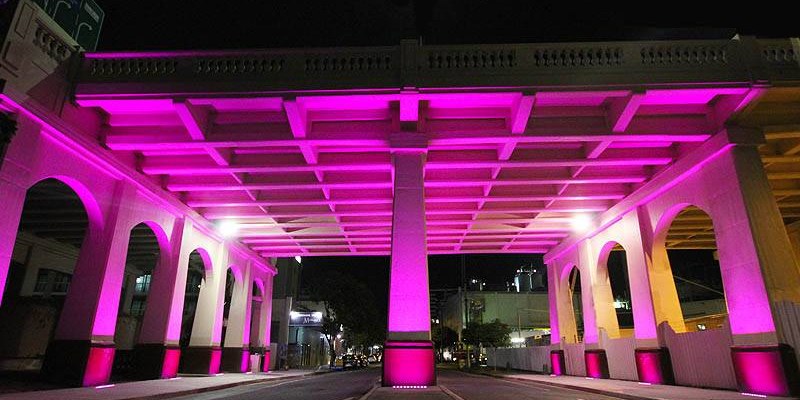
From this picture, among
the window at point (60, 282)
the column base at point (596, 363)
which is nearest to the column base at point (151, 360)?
→ the window at point (60, 282)

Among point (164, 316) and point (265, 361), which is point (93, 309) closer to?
point (164, 316)

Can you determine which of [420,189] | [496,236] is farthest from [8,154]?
[496,236]

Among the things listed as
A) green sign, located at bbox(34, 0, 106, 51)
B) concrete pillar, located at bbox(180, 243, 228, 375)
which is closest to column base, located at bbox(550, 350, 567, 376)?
concrete pillar, located at bbox(180, 243, 228, 375)

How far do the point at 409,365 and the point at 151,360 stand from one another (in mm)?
10031

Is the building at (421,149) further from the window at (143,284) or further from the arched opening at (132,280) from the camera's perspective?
the window at (143,284)

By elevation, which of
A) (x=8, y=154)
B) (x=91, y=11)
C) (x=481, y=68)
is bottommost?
(x=8, y=154)

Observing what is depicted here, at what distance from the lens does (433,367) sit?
32.1 ft

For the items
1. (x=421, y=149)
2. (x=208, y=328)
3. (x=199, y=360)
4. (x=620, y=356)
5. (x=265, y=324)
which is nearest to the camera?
(x=421, y=149)

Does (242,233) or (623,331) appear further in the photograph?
(623,331)

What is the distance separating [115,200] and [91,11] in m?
5.37

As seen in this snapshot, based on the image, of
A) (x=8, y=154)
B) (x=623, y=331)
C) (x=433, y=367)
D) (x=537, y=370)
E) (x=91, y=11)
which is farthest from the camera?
(x=537, y=370)

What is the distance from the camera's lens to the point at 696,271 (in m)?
43.5

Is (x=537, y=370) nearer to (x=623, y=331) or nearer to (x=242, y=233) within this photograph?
(x=623, y=331)

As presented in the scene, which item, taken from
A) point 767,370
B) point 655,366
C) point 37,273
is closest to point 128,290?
point 37,273
